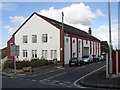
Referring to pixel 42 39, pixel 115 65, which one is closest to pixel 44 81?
pixel 115 65

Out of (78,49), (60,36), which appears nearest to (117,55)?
(60,36)

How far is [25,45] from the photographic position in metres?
51.2

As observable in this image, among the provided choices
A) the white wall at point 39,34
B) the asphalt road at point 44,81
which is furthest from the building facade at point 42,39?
the asphalt road at point 44,81

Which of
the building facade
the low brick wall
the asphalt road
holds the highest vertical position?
the building facade

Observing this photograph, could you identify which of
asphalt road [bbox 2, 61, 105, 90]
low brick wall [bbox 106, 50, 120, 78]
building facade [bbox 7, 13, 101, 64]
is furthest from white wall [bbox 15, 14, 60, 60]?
low brick wall [bbox 106, 50, 120, 78]

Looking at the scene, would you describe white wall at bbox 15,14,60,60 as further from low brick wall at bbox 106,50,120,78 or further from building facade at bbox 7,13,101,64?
low brick wall at bbox 106,50,120,78

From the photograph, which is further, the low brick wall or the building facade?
the building facade

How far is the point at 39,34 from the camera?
49.4m

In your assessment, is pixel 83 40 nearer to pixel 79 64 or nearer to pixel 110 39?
pixel 79 64

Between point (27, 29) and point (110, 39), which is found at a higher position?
point (27, 29)

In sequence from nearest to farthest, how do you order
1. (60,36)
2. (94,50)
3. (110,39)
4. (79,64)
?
(110,39) < (79,64) < (60,36) < (94,50)

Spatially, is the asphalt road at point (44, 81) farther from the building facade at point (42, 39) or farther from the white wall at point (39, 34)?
the white wall at point (39, 34)

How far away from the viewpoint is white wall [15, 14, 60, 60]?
157 ft

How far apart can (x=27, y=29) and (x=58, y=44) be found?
734 cm
